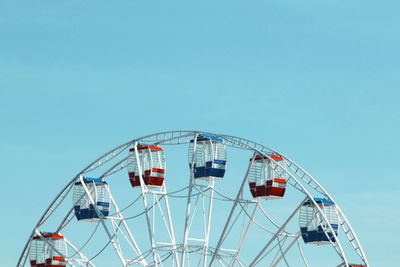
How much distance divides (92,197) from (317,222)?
1894 cm

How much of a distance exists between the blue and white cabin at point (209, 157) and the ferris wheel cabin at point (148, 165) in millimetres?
3987

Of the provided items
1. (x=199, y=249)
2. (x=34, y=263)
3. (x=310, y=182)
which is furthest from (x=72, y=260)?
(x=310, y=182)

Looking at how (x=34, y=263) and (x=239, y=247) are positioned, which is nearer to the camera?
(x=239, y=247)

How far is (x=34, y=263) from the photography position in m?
110

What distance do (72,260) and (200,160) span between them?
1414 cm

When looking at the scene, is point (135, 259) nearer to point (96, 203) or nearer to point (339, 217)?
point (96, 203)

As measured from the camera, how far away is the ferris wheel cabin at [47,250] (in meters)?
109

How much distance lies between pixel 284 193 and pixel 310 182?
3676 mm

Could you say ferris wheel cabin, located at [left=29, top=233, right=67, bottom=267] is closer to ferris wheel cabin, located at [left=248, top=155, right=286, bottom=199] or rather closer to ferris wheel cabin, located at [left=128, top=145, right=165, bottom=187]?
ferris wheel cabin, located at [left=128, top=145, right=165, bottom=187]

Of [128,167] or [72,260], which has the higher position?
[128,167]

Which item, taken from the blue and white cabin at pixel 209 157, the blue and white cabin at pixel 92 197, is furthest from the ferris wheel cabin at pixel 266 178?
the blue and white cabin at pixel 92 197

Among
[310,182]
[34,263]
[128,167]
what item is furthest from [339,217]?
[34,263]

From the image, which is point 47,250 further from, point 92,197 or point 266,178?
point 266,178

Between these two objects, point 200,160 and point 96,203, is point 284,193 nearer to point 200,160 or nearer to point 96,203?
point 200,160
